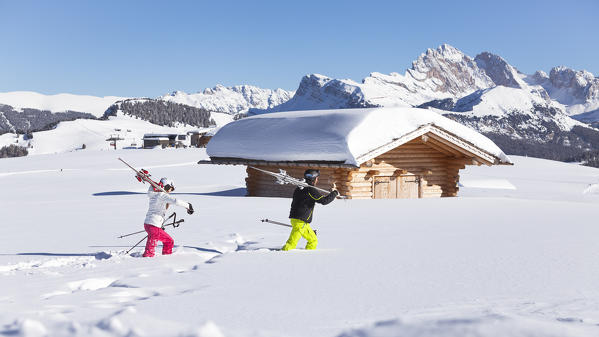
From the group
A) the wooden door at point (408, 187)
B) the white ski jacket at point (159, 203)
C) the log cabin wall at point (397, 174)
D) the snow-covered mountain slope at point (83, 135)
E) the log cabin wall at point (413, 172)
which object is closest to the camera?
the white ski jacket at point (159, 203)

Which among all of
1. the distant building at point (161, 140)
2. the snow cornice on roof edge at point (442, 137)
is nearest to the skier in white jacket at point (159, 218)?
the snow cornice on roof edge at point (442, 137)

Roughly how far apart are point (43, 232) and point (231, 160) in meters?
9.73

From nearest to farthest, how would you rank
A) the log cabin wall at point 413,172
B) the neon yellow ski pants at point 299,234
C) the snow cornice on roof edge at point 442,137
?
the neon yellow ski pants at point 299,234
the snow cornice on roof edge at point 442,137
the log cabin wall at point 413,172

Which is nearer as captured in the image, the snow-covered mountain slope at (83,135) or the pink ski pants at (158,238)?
the pink ski pants at (158,238)

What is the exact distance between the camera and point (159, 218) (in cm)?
790

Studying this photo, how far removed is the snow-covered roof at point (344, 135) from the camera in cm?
1582

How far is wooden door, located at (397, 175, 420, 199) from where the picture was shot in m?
17.7

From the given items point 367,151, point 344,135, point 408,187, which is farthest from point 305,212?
point 408,187

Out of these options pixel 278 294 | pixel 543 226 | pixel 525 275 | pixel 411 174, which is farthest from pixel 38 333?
pixel 411 174

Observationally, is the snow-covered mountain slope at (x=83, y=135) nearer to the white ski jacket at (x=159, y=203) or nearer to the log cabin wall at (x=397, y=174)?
the log cabin wall at (x=397, y=174)

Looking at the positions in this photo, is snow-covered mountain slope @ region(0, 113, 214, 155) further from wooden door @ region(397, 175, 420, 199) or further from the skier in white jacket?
the skier in white jacket

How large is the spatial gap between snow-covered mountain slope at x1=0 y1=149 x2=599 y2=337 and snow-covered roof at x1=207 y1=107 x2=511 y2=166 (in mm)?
4058

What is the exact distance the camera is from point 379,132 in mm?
16203

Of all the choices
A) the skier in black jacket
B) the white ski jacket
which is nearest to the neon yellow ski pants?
the skier in black jacket
